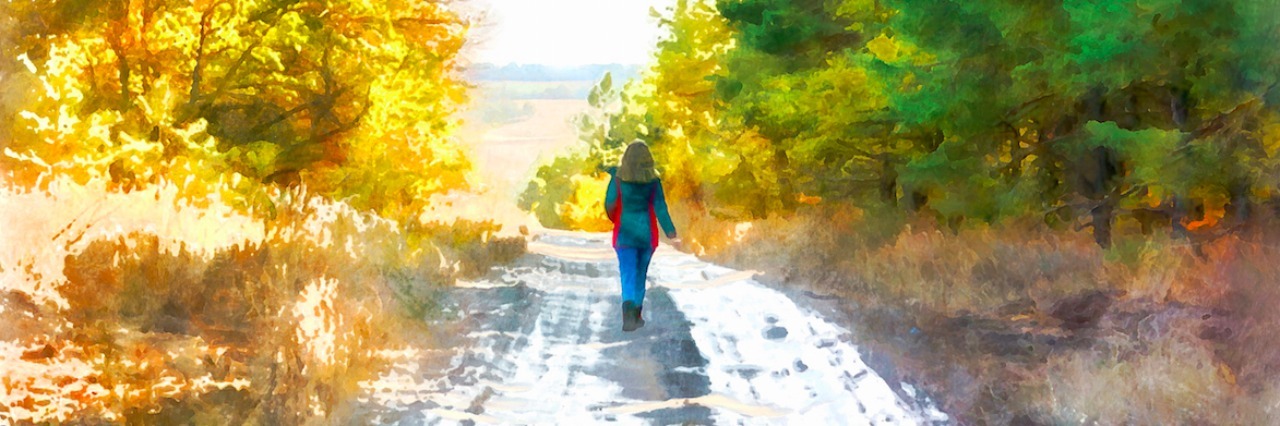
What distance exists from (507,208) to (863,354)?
19.6 m

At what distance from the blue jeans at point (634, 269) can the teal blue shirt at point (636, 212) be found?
6 cm

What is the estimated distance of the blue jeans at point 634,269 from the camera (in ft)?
33.1

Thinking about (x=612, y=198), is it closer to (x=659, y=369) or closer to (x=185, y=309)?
(x=659, y=369)

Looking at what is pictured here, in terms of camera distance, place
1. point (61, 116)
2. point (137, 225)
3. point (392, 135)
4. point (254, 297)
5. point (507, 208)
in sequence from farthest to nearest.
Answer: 1. point (507, 208)
2. point (392, 135)
3. point (61, 116)
4. point (137, 225)
5. point (254, 297)

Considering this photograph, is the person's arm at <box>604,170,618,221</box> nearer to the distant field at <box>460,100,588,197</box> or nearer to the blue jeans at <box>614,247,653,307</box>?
the blue jeans at <box>614,247,653,307</box>

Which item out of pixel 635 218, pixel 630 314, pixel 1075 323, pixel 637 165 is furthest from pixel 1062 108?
pixel 630 314

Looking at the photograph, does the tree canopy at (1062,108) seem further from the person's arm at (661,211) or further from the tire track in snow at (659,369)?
the person's arm at (661,211)

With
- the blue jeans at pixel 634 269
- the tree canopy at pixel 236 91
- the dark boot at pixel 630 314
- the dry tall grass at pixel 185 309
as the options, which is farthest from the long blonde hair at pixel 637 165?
the tree canopy at pixel 236 91

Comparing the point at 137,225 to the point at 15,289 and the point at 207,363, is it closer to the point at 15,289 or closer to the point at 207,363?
the point at 15,289

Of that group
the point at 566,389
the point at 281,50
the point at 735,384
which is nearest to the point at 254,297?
the point at 566,389

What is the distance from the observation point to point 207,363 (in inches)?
264

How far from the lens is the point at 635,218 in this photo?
10094 mm

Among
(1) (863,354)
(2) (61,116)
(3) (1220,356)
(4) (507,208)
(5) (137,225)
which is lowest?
(4) (507,208)

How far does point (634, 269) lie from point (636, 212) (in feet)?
1.83
